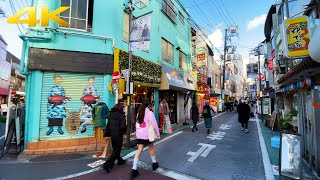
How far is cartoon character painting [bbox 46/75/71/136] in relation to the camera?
805 centimetres

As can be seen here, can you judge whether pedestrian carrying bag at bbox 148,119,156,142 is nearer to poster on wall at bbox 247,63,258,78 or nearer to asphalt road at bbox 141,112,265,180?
asphalt road at bbox 141,112,265,180

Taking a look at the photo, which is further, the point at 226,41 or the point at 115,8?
the point at 226,41

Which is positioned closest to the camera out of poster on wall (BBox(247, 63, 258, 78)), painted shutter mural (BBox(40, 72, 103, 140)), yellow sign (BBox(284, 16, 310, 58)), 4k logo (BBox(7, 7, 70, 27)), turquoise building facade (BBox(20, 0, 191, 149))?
yellow sign (BBox(284, 16, 310, 58))

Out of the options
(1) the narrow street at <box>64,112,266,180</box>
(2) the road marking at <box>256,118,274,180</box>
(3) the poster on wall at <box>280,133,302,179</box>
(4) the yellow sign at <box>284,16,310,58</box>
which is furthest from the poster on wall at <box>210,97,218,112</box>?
(3) the poster on wall at <box>280,133,302,179</box>

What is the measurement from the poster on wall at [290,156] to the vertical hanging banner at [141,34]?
5.56 m

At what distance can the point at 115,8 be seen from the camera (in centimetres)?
962

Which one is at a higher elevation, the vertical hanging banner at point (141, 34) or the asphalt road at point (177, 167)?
the vertical hanging banner at point (141, 34)

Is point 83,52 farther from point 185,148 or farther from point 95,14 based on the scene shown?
point 185,148

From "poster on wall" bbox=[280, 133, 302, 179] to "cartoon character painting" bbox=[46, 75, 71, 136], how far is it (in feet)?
24.9

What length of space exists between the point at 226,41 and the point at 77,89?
29.0 m

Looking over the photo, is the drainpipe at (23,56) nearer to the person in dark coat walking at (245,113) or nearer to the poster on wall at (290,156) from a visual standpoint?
the poster on wall at (290,156)

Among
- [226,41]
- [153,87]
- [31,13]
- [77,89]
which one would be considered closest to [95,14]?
[31,13]

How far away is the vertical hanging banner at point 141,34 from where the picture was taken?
8.09m

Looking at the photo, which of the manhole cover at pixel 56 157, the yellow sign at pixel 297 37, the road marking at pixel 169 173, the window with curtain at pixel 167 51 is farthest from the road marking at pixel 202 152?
the window with curtain at pixel 167 51
